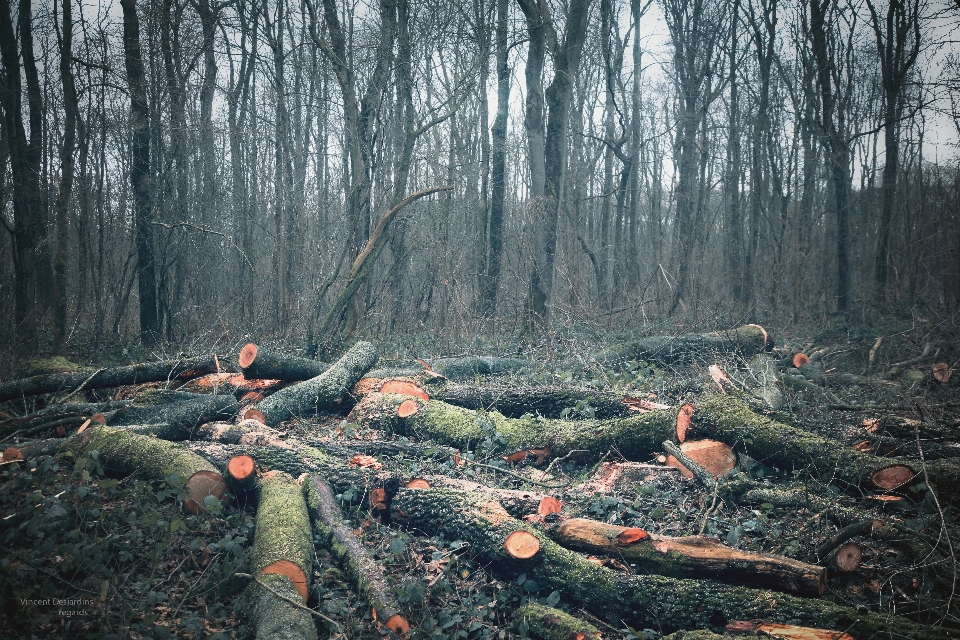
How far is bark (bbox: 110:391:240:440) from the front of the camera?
205 inches

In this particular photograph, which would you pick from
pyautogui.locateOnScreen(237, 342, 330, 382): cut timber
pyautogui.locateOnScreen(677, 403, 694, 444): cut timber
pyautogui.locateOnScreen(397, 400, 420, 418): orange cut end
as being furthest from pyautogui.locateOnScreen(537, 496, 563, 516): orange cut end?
pyautogui.locateOnScreen(237, 342, 330, 382): cut timber

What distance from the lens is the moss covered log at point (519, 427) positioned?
491 centimetres

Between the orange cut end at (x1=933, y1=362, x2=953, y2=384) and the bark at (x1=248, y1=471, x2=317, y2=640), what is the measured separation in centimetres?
795

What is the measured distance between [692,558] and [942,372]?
6213mm

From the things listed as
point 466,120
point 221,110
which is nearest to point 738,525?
point 466,120

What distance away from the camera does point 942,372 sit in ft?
23.0

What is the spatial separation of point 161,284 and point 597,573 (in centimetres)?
1076

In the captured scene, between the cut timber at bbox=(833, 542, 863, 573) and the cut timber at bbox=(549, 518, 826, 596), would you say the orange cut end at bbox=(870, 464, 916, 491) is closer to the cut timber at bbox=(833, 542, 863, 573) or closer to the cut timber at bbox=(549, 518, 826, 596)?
the cut timber at bbox=(833, 542, 863, 573)

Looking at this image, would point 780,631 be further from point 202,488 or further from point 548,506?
point 202,488

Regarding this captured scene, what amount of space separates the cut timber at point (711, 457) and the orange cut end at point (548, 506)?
52.4 inches

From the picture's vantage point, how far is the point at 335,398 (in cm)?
641

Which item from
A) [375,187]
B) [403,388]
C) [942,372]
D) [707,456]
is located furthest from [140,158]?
[942,372]

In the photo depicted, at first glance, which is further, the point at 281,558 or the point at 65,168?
the point at 65,168

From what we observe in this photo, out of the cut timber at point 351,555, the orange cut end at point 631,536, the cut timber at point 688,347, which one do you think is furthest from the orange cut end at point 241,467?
the cut timber at point 688,347
